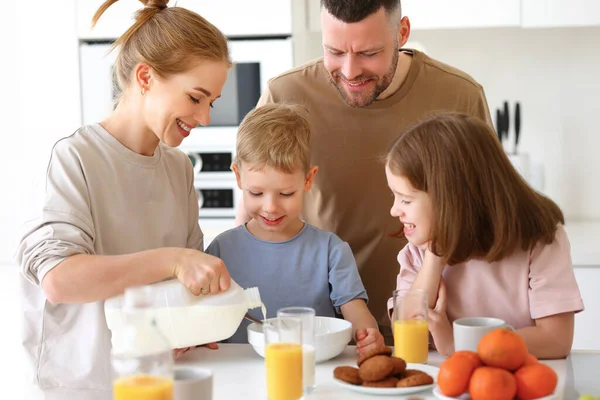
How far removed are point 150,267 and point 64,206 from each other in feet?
0.69

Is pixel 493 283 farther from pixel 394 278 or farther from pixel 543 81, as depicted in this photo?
pixel 543 81

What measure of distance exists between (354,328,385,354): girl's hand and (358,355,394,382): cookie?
259 millimetres

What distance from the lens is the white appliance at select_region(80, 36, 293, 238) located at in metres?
3.26

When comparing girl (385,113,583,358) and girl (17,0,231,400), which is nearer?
girl (17,0,231,400)

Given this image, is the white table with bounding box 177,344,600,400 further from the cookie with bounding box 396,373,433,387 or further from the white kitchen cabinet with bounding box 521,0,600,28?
the white kitchen cabinet with bounding box 521,0,600,28

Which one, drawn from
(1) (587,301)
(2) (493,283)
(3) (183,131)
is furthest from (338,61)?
(1) (587,301)

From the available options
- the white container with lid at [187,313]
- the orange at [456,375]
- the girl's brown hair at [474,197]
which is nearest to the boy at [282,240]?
the girl's brown hair at [474,197]

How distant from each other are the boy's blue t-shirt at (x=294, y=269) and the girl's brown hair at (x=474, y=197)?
29cm

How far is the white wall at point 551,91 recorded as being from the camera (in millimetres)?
3537

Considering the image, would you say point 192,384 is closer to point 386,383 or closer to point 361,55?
point 386,383

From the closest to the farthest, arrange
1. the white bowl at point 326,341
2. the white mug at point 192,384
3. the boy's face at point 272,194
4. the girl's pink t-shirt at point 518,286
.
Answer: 1. the white mug at point 192,384
2. the white bowl at point 326,341
3. the girl's pink t-shirt at point 518,286
4. the boy's face at point 272,194

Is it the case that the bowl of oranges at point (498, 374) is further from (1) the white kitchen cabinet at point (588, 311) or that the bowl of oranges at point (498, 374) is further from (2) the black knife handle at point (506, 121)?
(2) the black knife handle at point (506, 121)

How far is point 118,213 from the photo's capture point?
1609mm

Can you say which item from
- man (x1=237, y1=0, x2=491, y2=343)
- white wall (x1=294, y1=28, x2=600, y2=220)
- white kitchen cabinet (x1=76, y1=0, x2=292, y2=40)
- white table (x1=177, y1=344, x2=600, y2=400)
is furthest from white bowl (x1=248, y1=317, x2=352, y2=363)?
white wall (x1=294, y1=28, x2=600, y2=220)
